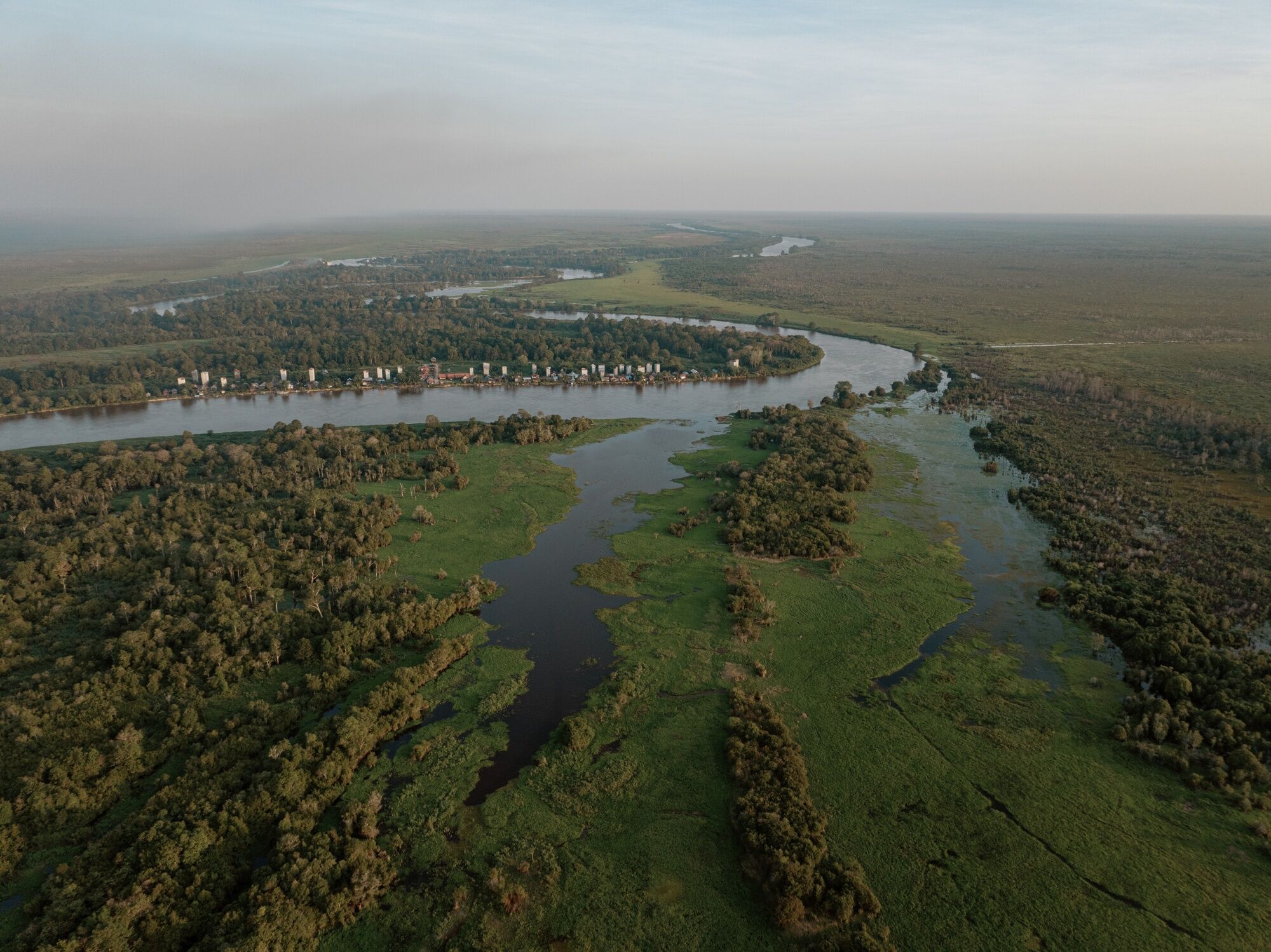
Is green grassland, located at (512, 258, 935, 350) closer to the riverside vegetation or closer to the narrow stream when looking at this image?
the narrow stream

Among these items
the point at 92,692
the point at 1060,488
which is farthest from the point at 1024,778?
the point at 92,692

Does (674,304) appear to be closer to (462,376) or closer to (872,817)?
(462,376)

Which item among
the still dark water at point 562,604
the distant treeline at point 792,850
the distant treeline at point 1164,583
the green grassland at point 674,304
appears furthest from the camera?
the green grassland at point 674,304

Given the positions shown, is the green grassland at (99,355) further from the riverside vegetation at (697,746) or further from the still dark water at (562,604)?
the still dark water at (562,604)

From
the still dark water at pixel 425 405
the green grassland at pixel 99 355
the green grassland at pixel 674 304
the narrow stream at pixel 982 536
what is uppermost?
the green grassland at pixel 674 304

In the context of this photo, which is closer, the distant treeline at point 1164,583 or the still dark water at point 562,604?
the distant treeline at point 1164,583

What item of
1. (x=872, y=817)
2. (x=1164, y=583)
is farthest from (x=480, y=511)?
(x=1164, y=583)

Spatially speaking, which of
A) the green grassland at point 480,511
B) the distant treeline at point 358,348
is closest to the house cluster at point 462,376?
the distant treeline at point 358,348

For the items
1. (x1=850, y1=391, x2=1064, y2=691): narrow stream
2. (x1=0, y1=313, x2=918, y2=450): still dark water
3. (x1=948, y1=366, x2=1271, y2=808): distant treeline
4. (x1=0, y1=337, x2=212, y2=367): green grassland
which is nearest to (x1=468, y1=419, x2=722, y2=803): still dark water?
(x1=850, y1=391, x2=1064, y2=691): narrow stream
